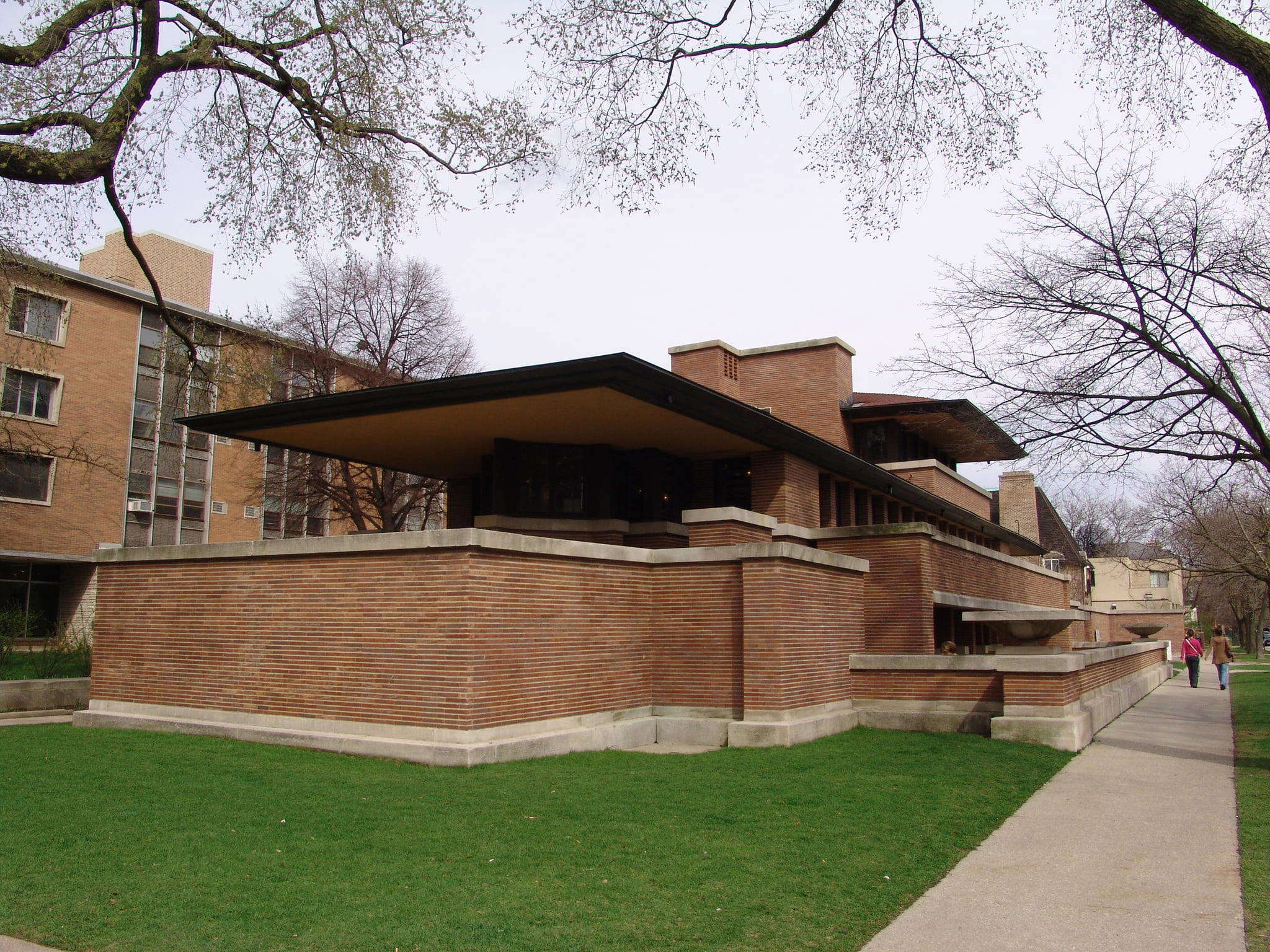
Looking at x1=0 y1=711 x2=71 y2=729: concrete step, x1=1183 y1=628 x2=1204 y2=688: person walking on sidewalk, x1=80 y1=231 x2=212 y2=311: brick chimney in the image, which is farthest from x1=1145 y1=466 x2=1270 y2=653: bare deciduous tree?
x1=80 y1=231 x2=212 y2=311: brick chimney

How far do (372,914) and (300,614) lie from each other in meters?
7.37

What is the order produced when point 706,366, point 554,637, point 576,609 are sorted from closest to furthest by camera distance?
point 554,637 < point 576,609 < point 706,366

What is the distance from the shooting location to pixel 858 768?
10.8m

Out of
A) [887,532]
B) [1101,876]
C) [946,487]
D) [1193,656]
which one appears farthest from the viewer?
[946,487]

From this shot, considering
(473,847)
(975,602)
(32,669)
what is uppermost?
(975,602)

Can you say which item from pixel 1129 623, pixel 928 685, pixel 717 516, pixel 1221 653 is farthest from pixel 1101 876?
pixel 1129 623

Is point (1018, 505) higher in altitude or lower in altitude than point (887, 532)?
higher

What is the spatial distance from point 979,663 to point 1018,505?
33.9 meters

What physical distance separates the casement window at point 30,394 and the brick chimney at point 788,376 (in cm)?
2273

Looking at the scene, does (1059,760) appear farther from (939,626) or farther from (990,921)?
(939,626)

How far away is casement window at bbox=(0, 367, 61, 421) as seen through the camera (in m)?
32.9

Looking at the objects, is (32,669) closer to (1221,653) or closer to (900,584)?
(900,584)

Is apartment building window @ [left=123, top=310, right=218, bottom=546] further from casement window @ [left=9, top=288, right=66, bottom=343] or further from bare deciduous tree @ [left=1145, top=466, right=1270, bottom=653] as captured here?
bare deciduous tree @ [left=1145, top=466, right=1270, bottom=653]

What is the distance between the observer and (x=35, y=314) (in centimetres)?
2423
